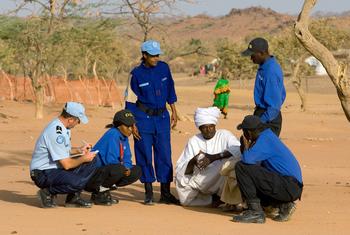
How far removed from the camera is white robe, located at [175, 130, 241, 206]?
913 centimetres

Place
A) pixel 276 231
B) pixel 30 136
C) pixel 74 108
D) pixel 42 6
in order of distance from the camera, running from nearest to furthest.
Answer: pixel 276 231 → pixel 74 108 → pixel 30 136 → pixel 42 6

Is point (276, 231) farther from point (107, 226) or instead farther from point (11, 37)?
point (11, 37)

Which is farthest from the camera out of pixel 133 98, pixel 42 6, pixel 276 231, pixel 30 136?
pixel 42 6

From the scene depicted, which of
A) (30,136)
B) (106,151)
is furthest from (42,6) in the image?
(106,151)

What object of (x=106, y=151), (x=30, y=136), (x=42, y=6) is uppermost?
(x=42, y=6)

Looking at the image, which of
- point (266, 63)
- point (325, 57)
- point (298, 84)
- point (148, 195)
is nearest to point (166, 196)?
point (148, 195)

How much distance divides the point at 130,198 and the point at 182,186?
109cm

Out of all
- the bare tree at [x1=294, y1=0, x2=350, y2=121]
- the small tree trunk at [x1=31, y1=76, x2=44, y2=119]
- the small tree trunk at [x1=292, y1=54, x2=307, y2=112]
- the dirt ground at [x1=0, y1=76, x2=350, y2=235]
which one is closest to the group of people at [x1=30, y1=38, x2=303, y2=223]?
the dirt ground at [x1=0, y1=76, x2=350, y2=235]

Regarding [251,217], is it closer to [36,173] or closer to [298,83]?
[36,173]

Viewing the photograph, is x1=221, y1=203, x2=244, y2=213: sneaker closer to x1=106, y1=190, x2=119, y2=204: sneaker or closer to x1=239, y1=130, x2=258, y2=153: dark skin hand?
x1=239, y1=130, x2=258, y2=153: dark skin hand

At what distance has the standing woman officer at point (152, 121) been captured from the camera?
9.70m

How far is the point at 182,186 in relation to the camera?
930 cm

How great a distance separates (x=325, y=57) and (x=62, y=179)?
339cm

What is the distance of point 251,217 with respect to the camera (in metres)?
8.08
